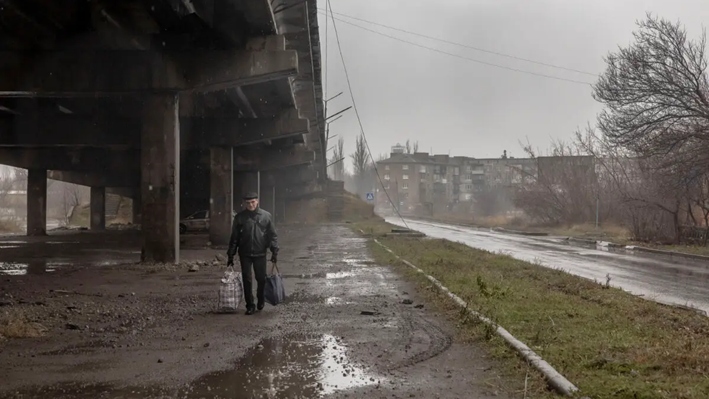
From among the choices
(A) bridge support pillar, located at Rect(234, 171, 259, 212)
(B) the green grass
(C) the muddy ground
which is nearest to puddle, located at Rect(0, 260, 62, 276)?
(C) the muddy ground

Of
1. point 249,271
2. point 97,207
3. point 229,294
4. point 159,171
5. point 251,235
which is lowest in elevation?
point 229,294

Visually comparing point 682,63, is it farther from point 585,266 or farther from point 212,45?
point 212,45

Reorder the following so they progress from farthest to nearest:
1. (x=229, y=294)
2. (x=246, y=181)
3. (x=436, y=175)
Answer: (x=436, y=175) → (x=246, y=181) → (x=229, y=294)

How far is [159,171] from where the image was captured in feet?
60.0

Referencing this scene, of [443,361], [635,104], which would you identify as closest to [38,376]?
[443,361]

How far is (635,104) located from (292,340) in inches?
1069

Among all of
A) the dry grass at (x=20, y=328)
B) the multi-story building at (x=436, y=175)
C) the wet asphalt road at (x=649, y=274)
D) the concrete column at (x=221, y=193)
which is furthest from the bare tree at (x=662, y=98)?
the multi-story building at (x=436, y=175)

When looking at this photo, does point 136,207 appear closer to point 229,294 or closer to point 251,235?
point 229,294

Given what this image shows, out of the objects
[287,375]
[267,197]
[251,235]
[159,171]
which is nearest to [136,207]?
[267,197]

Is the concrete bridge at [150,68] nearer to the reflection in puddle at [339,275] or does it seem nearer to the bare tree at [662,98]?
the reflection in puddle at [339,275]

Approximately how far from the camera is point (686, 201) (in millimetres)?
37094

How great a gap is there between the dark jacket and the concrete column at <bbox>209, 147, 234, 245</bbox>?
771 inches

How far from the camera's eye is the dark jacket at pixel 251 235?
1034cm

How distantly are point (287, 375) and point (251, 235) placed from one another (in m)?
4.12
